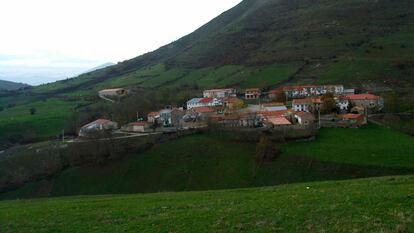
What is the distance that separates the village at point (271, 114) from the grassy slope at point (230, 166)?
217 inches

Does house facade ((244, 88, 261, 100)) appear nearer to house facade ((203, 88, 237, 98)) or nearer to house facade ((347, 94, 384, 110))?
house facade ((203, 88, 237, 98))

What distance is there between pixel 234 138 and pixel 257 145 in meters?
6.24

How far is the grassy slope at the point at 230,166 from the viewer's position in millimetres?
47581

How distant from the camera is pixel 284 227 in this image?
13500mm

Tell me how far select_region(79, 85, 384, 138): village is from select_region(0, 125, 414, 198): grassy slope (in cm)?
550

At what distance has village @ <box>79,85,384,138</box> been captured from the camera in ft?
217

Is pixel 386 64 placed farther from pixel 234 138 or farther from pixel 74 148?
pixel 74 148

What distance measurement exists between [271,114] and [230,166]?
22983 mm

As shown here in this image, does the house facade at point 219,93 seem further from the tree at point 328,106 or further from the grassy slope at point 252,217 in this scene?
the grassy slope at point 252,217

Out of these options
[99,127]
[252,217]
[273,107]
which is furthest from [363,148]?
[99,127]

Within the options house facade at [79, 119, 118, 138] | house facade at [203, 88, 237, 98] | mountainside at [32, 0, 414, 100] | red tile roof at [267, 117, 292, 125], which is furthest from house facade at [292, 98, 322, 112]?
house facade at [79, 119, 118, 138]

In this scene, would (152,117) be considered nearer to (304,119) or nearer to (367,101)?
(304,119)

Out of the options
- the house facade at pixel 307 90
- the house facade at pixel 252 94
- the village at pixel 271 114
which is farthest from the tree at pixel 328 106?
the house facade at pixel 252 94

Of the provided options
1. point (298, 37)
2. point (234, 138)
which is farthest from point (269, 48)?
point (234, 138)
